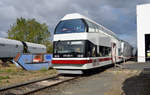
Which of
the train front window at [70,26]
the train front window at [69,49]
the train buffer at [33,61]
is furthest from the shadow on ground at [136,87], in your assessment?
the train buffer at [33,61]

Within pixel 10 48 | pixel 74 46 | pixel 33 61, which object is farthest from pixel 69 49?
pixel 10 48

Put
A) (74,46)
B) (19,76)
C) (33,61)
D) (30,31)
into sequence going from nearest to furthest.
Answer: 1. (74,46)
2. (19,76)
3. (33,61)
4. (30,31)

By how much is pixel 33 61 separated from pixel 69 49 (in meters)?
6.40

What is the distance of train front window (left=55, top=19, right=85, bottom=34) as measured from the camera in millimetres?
11570

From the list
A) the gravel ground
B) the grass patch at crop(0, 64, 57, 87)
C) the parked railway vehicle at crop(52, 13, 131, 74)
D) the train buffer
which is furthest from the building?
the gravel ground

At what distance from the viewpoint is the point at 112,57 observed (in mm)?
17297

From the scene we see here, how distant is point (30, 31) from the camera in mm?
50156

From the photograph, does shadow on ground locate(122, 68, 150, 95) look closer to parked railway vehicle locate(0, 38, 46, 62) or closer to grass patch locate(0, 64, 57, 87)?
grass patch locate(0, 64, 57, 87)

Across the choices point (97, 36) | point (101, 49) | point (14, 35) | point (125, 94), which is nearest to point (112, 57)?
point (101, 49)

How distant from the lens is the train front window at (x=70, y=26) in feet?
38.0

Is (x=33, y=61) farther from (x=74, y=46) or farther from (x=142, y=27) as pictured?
(x=142, y=27)

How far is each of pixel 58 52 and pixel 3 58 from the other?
53.1 ft

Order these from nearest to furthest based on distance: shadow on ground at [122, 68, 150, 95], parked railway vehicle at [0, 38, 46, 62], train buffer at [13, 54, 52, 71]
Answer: shadow on ground at [122, 68, 150, 95] → train buffer at [13, 54, 52, 71] → parked railway vehicle at [0, 38, 46, 62]

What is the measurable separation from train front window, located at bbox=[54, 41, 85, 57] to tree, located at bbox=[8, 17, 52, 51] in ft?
124
